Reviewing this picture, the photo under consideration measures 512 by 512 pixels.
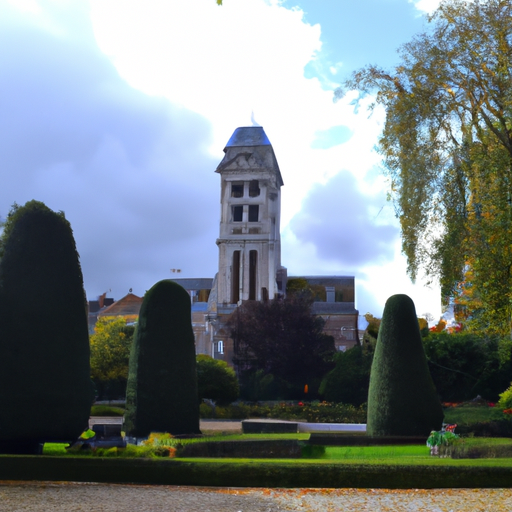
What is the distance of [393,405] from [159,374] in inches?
211

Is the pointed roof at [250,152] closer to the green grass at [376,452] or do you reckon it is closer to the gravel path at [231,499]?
the green grass at [376,452]

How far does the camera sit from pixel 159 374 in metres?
15.4

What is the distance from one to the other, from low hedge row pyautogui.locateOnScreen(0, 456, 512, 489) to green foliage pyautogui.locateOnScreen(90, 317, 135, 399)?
2639 cm

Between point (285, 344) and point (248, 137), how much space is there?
2729 cm

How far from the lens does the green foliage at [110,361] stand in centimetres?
3709

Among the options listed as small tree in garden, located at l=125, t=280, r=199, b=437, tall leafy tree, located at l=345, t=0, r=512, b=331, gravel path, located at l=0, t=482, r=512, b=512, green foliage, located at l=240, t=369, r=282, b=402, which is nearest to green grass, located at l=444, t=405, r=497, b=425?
tall leafy tree, located at l=345, t=0, r=512, b=331

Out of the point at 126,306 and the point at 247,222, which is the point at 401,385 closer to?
the point at 247,222

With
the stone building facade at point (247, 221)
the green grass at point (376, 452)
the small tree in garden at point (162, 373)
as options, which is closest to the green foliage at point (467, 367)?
the green grass at point (376, 452)

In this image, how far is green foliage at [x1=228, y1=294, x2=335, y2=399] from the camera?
37.9 m

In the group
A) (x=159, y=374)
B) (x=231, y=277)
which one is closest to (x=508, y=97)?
(x=159, y=374)

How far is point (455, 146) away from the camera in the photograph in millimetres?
18875

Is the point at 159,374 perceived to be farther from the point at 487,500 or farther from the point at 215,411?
the point at 215,411

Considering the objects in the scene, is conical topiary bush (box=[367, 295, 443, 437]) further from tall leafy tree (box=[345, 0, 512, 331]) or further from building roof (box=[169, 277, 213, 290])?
building roof (box=[169, 277, 213, 290])

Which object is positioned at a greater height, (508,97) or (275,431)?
(508,97)
